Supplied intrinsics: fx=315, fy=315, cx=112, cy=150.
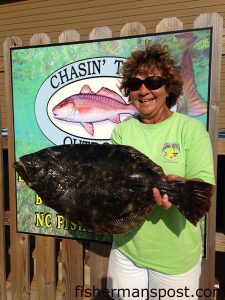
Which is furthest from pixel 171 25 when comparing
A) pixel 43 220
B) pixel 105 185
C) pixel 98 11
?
pixel 98 11

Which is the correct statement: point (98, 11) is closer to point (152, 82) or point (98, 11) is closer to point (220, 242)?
point (152, 82)

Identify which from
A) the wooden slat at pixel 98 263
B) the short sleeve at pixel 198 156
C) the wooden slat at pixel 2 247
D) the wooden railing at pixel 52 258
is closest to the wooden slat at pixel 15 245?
the wooden railing at pixel 52 258

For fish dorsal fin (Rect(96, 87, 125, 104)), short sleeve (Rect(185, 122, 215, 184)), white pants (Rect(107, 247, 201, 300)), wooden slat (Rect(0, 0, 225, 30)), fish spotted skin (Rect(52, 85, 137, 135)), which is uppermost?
wooden slat (Rect(0, 0, 225, 30))

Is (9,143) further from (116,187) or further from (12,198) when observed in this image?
(116,187)

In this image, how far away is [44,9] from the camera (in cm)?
686

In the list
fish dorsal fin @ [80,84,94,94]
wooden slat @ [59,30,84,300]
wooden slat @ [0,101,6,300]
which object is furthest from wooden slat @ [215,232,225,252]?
wooden slat @ [0,101,6,300]

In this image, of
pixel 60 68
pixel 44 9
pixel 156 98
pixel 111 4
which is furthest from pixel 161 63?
pixel 44 9

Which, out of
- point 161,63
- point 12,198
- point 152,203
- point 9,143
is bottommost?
point 12,198

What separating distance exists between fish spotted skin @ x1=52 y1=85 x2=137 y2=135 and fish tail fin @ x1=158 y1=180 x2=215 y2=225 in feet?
3.63

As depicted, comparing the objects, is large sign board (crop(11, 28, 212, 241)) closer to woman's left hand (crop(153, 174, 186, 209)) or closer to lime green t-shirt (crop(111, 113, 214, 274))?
lime green t-shirt (crop(111, 113, 214, 274))

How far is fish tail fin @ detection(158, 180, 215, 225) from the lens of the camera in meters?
1.76

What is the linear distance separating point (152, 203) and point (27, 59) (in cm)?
198

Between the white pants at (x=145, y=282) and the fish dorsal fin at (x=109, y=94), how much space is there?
1261mm

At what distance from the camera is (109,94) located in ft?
9.09
